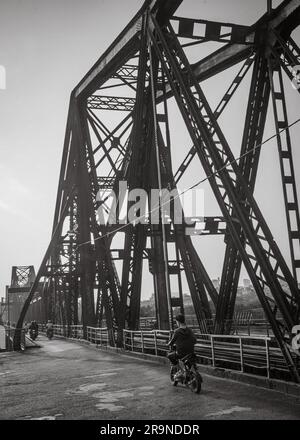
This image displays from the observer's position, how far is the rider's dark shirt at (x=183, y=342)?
7766 millimetres

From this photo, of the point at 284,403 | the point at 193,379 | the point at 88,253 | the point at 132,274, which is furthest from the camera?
the point at 88,253

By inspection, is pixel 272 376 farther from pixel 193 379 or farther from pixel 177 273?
pixel 177 273

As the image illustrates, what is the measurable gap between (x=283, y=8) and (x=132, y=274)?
8767mm

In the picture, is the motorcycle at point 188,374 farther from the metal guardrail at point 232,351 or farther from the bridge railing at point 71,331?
the bridge railing at point 71,331

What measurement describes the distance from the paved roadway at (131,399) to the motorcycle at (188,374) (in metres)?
0.13

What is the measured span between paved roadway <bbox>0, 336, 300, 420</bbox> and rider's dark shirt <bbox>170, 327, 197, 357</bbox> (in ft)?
2.41

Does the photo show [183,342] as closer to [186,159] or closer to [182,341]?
[182,341]

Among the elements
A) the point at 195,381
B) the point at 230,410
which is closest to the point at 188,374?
the point at 195,381

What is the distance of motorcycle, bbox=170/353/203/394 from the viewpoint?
7.44 metres

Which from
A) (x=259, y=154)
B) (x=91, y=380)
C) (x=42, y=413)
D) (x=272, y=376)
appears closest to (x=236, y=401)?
(x=272, y=376)

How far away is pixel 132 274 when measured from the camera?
13.6m

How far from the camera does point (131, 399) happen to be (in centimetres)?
716

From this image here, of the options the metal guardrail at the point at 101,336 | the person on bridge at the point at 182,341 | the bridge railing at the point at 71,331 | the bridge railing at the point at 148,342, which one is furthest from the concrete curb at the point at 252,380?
the bridge railing at the point at 71,331
